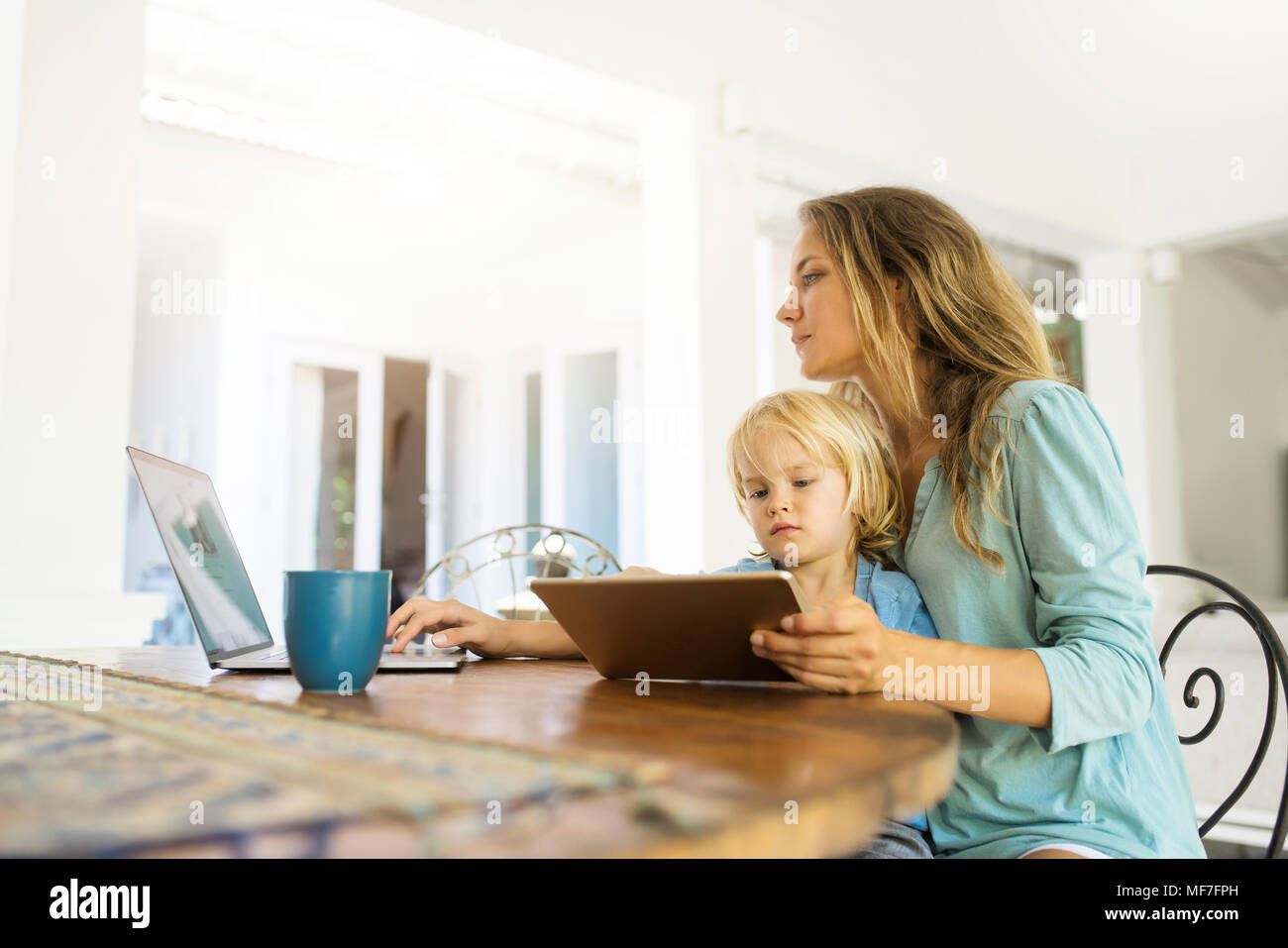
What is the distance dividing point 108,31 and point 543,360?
4.58 meters

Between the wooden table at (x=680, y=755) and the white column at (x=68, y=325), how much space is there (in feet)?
5.11

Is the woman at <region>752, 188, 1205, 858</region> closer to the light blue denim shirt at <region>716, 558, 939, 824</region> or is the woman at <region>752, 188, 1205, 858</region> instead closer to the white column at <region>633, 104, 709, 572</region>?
the light blue denim shirt at <region>716, 558, 939, 824</region>

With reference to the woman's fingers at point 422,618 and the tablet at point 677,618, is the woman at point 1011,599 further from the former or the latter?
the woman's fingers at point 422,618

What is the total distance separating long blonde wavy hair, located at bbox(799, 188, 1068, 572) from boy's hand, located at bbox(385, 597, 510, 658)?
2.08 ft

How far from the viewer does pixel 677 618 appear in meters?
0.90

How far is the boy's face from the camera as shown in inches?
53.0

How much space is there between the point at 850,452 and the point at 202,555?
0.87m

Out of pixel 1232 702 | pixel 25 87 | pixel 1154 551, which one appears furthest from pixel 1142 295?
pixel 25 87

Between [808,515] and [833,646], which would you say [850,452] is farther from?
[833,646]

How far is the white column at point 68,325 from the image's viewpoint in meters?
2.29

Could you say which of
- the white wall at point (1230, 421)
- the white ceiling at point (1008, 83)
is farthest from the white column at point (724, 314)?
the white wall at point (1230, 421)
